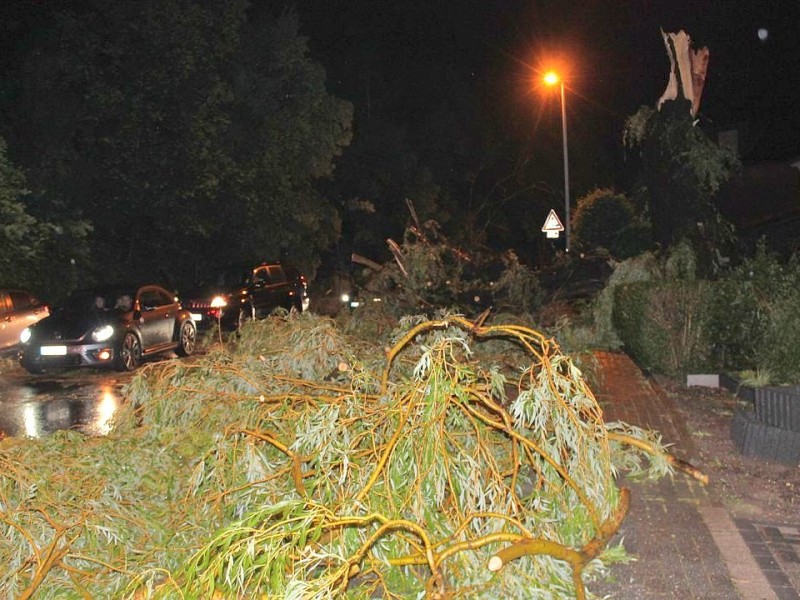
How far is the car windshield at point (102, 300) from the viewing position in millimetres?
15148

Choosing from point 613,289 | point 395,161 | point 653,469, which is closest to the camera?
point 653,469

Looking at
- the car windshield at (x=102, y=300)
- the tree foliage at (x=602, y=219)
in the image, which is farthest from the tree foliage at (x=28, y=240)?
the tree foliage at (x=602, y=219)

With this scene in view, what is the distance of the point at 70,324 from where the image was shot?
14531 millimetres

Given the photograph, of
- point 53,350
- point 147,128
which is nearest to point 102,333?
point 53,350

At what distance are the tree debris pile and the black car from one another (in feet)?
26.4

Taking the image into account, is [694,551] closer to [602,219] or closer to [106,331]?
[106,331]

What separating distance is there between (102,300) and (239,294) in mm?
5336

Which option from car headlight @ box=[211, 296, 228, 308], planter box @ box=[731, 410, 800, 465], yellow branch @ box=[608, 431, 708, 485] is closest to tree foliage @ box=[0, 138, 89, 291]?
car headlight @ box=[211, 296, 228, 308]

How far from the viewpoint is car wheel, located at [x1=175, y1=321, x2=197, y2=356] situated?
16.5m

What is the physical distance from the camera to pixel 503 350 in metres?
11.8

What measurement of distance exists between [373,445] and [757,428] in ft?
14.3

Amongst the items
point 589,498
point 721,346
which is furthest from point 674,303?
point 589,498

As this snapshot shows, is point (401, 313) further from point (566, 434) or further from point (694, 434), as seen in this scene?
point (566, 434)

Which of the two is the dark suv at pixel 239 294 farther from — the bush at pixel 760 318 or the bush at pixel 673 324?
the bush at pixel 760 318
